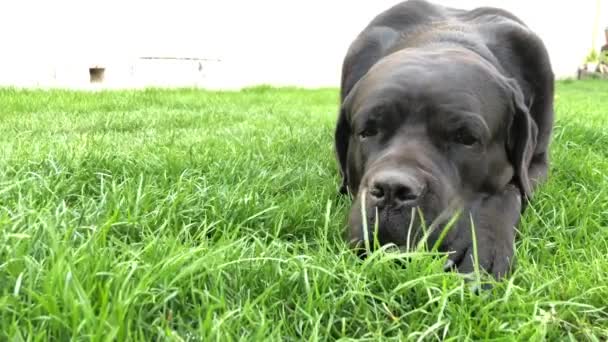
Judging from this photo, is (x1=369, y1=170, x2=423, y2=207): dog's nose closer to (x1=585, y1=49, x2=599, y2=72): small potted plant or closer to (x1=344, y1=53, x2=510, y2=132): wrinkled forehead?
(x1=344, y1=53, x2=510, y2=132): wrinkled forehead

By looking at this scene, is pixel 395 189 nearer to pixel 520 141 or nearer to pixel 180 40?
pixel 520 141

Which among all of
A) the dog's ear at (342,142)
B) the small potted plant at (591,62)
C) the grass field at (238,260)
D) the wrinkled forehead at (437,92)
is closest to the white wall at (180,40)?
the small potted plant at (591,62)

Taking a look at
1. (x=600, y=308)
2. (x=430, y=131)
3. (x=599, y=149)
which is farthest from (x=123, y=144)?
(x=599, y=149)

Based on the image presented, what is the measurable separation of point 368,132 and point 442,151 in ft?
0.80

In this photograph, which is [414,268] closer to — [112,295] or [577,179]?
[112,295]

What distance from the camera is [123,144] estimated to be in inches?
112

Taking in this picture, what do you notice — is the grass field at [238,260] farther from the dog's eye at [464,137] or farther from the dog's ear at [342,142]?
the dog's eye at [464,137]

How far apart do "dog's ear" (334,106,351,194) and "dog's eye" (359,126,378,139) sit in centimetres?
21

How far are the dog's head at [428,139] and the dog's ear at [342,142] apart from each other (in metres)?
0.01

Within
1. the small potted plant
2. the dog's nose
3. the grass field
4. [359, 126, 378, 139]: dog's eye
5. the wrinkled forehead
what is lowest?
the small potted plant

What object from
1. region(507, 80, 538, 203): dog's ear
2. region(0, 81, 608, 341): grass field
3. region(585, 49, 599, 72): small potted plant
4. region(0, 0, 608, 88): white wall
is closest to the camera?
region(0, 81, 608, 341): grass field

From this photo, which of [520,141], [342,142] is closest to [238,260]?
[342,142]

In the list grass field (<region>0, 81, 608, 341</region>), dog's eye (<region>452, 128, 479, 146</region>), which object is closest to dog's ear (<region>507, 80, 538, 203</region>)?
grass field (<region>0, 81, 608, 341</region>)

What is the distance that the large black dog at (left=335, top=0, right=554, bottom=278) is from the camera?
1.49m
